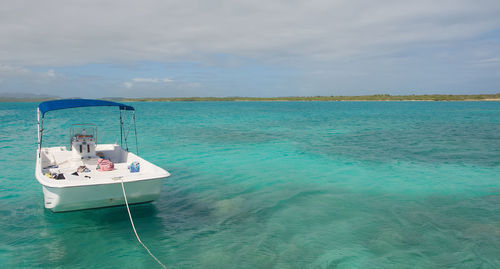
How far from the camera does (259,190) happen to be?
10.6 m

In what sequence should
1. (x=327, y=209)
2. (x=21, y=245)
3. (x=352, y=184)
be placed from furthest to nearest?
(x=352, y=184)
(x=327, y=209)
(x=21, y=245)

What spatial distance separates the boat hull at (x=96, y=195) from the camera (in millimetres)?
7170

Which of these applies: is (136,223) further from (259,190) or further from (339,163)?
(339,163)

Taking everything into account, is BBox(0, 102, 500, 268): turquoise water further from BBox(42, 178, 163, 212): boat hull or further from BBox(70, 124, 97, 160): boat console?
BBox(70, 124, 97, 160): boat console

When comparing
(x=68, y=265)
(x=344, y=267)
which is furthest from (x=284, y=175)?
(x=68, y=265)

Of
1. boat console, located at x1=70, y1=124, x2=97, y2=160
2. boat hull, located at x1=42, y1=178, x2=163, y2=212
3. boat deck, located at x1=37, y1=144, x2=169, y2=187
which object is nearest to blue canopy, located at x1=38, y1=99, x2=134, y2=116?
boat console, located at x1=70, y1=124, x2=97, y2=160

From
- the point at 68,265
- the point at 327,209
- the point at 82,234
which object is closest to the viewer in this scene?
the point at 68,265

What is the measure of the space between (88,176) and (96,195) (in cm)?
182

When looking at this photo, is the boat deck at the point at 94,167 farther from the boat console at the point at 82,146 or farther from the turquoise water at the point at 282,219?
the turquoise water at the point at 282,219

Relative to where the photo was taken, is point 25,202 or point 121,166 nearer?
point 25,202

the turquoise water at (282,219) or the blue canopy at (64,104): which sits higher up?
the blue canopy at (64,104)

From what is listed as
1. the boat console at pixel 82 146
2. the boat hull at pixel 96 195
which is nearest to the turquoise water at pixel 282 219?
the boat hull at pixel 96 195

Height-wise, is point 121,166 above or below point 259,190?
above

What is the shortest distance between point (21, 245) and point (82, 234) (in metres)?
1.11
